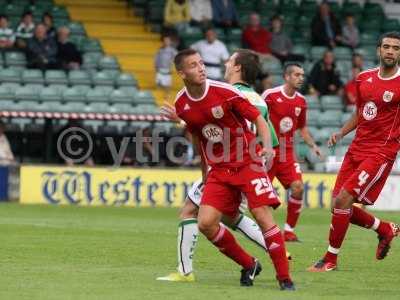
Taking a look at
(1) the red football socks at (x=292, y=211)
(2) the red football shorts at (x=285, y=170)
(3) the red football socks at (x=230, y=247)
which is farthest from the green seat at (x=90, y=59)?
(3) the red football socks at (x=230, y=247)

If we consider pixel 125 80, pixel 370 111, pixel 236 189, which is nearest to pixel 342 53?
pixel 125 80

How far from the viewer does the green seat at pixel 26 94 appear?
2450 cm

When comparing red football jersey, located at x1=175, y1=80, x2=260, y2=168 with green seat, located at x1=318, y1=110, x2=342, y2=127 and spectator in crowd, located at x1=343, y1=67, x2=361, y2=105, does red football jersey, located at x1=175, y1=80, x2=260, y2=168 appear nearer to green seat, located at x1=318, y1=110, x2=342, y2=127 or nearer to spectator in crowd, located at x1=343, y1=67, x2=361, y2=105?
green seat, located at x1=318, y1=110, x2=342, y2=127

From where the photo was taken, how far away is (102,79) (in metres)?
25.8

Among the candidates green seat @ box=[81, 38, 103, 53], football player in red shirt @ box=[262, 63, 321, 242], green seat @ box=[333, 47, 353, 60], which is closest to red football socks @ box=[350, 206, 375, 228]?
football player in red shirt @ box=[262, 63, 321, 242]

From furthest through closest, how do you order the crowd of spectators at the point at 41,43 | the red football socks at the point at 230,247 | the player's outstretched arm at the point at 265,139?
the crowd of spectators at the point at 41,43 → the red football socks at the point at 230,247 → the player's outstretched arm at the point at 265,139

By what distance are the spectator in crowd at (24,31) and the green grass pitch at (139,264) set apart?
21.6 feet

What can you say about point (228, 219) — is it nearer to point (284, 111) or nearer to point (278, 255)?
point (278, 255)

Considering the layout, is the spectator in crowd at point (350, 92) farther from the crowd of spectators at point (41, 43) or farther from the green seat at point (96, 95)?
the crowd of spectators at point (41, 43)

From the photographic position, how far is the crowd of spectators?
82.0 ft

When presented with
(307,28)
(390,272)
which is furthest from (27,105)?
(390,272)

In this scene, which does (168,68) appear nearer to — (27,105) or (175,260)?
(27,105)

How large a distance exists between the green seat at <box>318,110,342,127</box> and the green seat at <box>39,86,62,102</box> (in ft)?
18.1

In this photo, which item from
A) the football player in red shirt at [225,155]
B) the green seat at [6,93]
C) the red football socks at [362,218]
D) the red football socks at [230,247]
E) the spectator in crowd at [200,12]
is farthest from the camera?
the spectator in crowd at [200,12]
